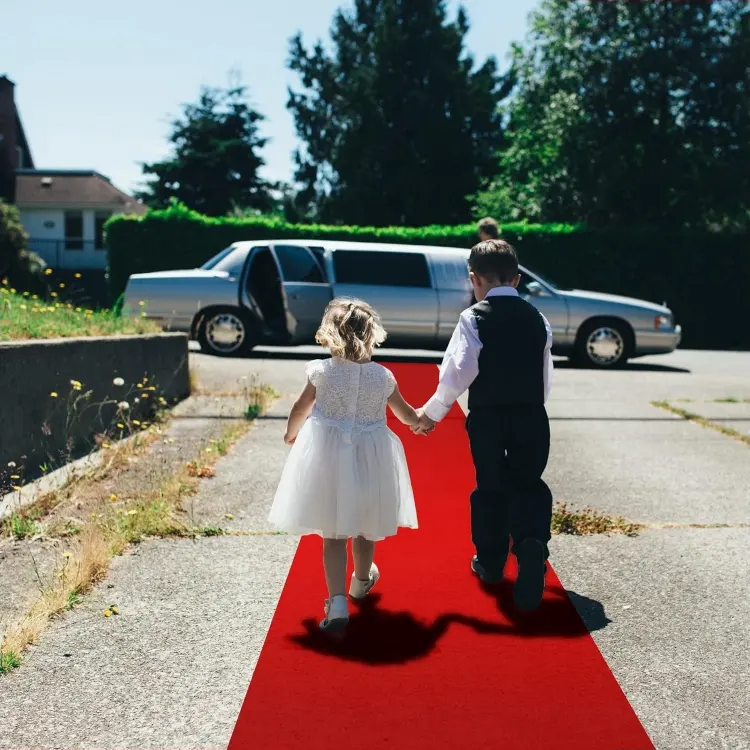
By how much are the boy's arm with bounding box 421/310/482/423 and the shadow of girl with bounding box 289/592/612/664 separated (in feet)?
2.93

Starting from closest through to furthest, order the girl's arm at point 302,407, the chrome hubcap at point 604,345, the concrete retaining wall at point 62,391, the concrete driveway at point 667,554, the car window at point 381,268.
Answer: the concrete driveway at point 667,554
the girl's arm at point 302,407
the concrete retaining wall at point 62,391
the chrome hubcap at point 604,345
the car window at point 381,268

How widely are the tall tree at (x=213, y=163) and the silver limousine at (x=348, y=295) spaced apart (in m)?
34.9

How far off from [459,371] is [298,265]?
10.7 m

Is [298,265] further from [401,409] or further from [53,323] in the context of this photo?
[401,409]

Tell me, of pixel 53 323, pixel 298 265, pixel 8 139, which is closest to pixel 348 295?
pixel 298 265

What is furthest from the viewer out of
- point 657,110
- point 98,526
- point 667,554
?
point 657,110

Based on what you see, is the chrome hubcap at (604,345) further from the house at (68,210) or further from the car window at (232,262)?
the house at (68,210)

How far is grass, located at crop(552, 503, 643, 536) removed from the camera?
5.62m

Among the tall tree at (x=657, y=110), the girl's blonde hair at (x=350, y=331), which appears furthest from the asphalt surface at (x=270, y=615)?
the tall tree at (x=657, y=110)

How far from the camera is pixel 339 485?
4094 millimetres

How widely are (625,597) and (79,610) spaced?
238 centimetres

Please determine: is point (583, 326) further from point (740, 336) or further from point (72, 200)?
point (72, 200)

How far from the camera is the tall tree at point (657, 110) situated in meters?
27.4

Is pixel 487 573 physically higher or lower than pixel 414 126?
lower
